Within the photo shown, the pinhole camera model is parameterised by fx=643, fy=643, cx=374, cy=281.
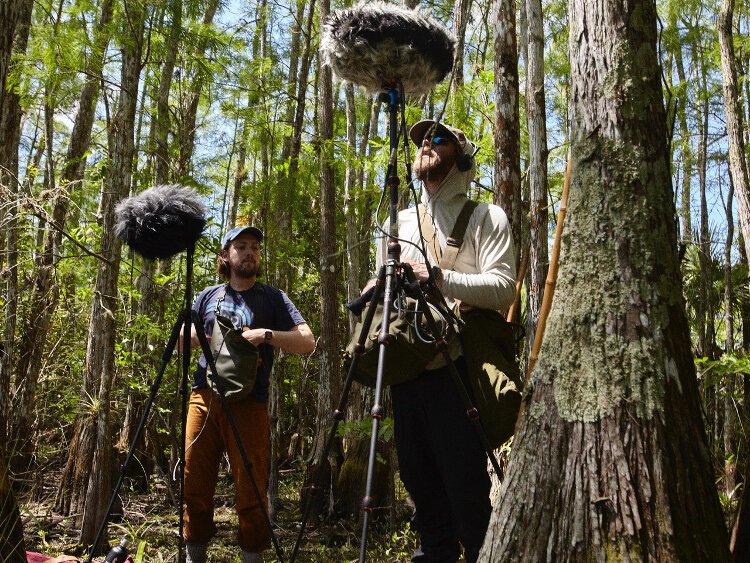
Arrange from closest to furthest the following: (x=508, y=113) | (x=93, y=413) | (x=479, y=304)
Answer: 1. (x=479, y=304)
2. (x=508, y=113)
3. (x=93, y=413)

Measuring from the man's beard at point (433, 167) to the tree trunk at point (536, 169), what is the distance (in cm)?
→ 152

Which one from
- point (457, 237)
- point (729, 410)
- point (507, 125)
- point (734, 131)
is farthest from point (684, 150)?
point (457, 237)

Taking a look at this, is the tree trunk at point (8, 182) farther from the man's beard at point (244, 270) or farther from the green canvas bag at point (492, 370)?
the green canvas bag at point (492, 370)

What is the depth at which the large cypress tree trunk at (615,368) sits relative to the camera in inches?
66.6

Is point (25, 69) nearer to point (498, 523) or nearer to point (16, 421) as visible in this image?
point (16, 421)

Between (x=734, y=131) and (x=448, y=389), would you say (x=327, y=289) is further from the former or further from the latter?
(x=734, y=131)

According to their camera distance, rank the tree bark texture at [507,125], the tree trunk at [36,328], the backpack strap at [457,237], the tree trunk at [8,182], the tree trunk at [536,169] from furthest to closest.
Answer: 1. the tree trunk at [36,328]
2. the tree bark texture at [507,125]
3. the tree trunk at [536,169]
4. the tree trunk at [8,182]
5. the backpack strap at [457,237]

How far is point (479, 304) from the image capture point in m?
2.43

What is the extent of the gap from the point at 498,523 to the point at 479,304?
2.77ft

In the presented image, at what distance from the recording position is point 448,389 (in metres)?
2.44

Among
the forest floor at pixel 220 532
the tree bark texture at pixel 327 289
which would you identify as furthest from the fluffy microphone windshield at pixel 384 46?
the tree bark texture at pixel 327 289

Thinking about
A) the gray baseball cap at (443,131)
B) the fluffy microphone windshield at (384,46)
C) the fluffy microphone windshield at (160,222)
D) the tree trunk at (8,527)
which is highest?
the fluffy microphone windshield at (384,46)

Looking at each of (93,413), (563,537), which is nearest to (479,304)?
(563,537)

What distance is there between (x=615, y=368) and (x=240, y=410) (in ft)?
7.36
